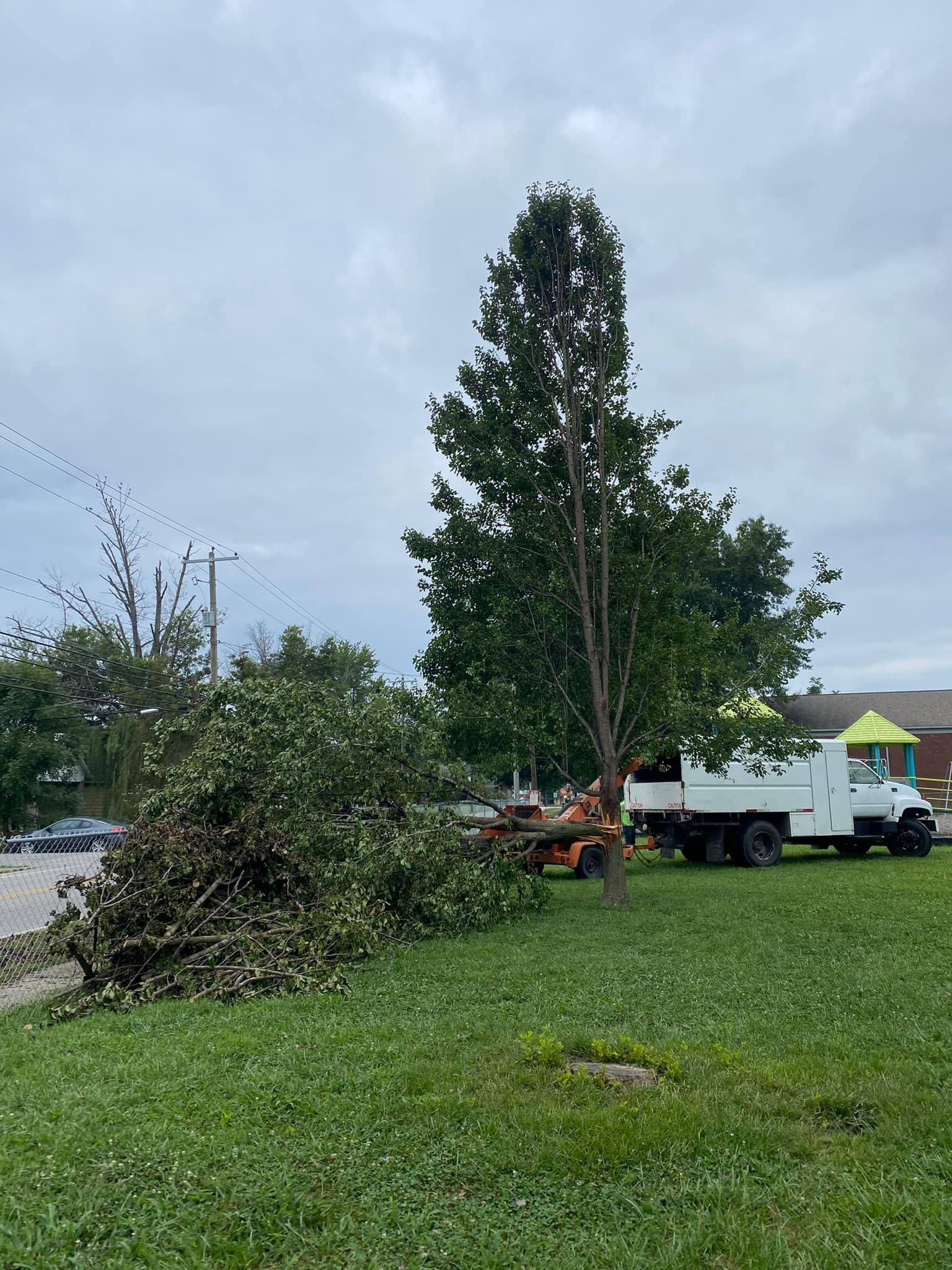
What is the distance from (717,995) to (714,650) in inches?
274

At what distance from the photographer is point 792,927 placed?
10055mm

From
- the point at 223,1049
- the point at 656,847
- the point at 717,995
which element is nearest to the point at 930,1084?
the point at 717,995

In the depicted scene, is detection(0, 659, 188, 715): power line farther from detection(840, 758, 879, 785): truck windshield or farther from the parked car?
detection(840, 758, 879, 785): truck windshield

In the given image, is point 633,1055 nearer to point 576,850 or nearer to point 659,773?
point 576,850

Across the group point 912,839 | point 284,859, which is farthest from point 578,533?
point 912,839

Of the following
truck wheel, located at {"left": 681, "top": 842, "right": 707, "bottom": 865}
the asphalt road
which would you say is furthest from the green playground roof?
the asphalt road

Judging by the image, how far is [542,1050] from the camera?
199 inches

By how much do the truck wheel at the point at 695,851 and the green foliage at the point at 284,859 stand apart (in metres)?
8.80

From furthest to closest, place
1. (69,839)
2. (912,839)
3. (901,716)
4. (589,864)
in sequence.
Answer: (901,716) → (912,839) → (589,864) → (69,839)

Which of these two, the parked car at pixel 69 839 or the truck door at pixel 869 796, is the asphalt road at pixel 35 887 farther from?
the truck door at pixel 869 796

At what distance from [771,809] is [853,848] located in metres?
4.20

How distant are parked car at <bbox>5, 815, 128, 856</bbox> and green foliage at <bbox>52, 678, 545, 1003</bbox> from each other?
1.78 meters

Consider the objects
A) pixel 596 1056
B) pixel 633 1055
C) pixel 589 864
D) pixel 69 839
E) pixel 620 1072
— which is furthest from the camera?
pixel 589 864

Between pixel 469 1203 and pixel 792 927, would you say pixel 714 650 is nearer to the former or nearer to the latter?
pixel 792 927
